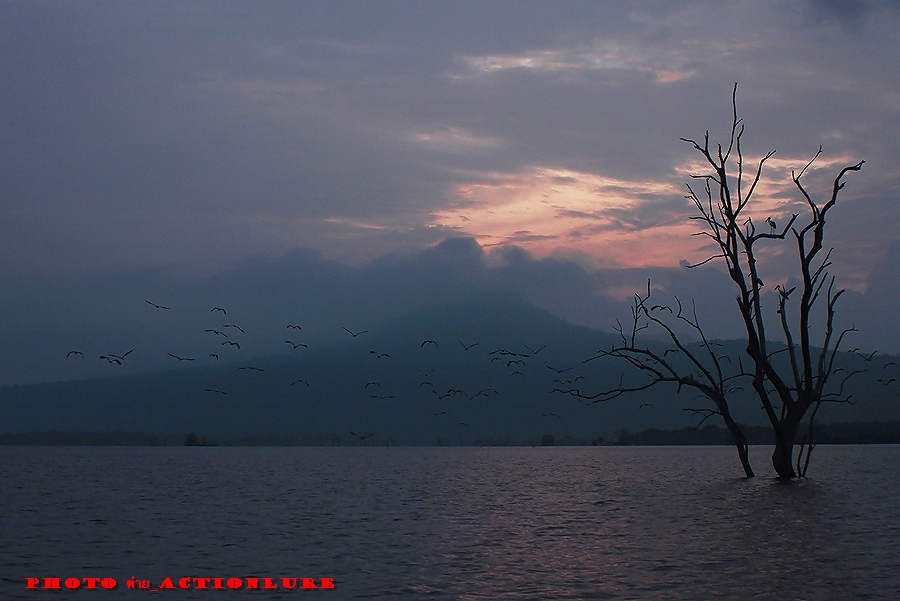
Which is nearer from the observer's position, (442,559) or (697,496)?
(442,559)

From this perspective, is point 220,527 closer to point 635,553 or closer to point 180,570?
point 180,570

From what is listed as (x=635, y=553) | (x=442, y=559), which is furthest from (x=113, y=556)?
(x=635, y=553)

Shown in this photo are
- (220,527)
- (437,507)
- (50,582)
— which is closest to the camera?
(50,582)

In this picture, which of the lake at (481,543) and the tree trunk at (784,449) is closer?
the lake at (481,543)

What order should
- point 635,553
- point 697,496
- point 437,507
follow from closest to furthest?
point 635,553
point 437,507
point 697,496

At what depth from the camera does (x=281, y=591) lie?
1906cm

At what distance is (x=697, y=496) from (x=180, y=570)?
29.0 m

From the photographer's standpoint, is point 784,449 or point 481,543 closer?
point 481,543

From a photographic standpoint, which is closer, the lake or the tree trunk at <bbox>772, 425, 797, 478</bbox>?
the lake

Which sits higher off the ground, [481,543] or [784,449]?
[784,449]

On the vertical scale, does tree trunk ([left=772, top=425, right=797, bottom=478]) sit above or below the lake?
above

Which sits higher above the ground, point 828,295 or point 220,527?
point 828,295

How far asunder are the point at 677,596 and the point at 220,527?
2004 cm

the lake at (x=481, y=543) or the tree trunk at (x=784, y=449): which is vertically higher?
the tree trunk at (x=784, y=449)
